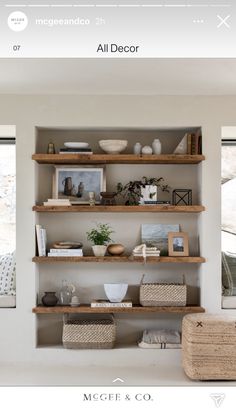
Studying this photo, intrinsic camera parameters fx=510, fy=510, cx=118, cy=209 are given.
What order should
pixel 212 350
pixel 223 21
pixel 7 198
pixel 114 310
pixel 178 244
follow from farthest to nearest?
pixel 7 198 < pixel 178 244 < pixel 114 310 < pixel 212 350 < pixel 223 21

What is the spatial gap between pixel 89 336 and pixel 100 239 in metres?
0.72

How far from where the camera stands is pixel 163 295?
383cm

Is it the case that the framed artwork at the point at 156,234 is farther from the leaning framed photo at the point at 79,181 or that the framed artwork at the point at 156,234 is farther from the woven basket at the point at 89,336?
the woven basket at the point at 89,336

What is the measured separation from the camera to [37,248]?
3881 millimetres

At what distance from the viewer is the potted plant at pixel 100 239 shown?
3865mm

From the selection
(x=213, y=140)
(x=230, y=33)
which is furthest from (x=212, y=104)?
(x=230, y=33)

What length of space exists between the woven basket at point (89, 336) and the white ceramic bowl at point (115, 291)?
200mm

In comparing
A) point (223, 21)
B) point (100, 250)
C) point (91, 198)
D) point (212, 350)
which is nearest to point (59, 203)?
point (91, 198)

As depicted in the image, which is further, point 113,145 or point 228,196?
point 228,196

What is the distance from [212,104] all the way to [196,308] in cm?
154

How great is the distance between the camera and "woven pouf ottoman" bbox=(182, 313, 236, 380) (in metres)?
3.26

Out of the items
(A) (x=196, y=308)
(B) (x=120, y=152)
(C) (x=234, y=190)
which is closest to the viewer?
(A) (x=196, y=308)

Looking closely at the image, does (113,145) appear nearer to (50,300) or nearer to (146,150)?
(146,150)

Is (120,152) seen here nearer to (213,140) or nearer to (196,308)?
(213,140)
